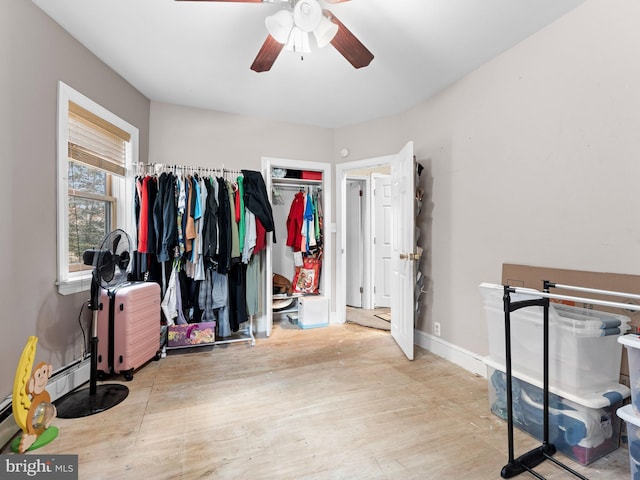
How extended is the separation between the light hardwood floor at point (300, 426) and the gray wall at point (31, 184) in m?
0.58

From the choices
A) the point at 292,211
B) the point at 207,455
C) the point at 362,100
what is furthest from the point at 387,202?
the point at 207,455

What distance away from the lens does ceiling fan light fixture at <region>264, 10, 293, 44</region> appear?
1634 mm

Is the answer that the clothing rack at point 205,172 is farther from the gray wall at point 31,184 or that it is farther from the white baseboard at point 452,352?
the white baseboard at point 452,352

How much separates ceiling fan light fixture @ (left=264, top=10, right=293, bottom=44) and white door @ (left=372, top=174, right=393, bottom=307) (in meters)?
3.08

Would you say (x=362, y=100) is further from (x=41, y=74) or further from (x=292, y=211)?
(x=41, y=74)

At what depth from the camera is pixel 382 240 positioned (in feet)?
15.3

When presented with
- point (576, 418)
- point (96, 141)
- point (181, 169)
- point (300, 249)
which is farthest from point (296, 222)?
point (576, 418)

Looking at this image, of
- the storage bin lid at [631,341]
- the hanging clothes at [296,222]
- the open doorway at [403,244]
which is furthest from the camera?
the hanging clothes at [296,222]

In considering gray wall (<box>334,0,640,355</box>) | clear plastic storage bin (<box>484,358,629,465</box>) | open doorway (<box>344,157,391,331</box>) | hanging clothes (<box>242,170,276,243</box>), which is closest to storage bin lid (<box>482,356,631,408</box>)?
clear plastic storage bin (<box>484,358,629,465</box>)

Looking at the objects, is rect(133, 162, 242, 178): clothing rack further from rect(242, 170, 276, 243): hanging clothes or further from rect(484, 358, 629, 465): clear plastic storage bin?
rect(484, 358, 629, 465): clear plastic storage bin

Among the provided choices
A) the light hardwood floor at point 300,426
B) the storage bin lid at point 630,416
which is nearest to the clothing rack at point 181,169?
the light hardwood floor at point 300,426

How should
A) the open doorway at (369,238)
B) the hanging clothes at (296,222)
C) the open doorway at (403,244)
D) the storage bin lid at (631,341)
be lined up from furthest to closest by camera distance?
the open doorway at (369,238) < the hanging clothes at (296,222) < the open doorway at (403,244) < the storage bin lid at (631,341)

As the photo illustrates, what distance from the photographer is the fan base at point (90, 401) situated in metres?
1.88

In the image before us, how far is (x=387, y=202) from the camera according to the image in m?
4.68
